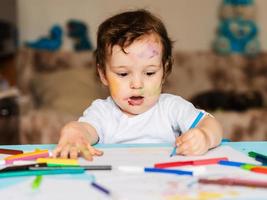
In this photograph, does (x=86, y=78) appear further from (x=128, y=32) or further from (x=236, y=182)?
(x=236, y=182)

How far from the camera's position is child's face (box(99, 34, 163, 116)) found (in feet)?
3.22

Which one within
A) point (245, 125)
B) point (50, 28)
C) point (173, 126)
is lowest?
point (245, 125)

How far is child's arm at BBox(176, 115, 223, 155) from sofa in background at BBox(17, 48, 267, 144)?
191 centimetres

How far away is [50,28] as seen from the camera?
3.49 meters

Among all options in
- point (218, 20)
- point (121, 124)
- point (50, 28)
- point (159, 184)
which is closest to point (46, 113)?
Result: point (50, 28)

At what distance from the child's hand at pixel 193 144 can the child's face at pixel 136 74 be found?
0.18m

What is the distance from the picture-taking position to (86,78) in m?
3.19

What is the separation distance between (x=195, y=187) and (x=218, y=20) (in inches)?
119

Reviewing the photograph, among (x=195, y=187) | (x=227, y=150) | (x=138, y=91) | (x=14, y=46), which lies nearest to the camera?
(x=195, y=187)

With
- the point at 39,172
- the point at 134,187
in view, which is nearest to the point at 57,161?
the point at 39,172

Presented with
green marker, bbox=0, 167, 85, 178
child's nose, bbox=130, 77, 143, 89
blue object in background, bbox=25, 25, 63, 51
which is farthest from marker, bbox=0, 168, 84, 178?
blue object in background, bbox=25, 25, 63, 51

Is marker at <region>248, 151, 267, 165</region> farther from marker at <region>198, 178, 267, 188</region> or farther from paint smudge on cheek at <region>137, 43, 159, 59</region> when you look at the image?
paint smudge on cheek at <region>137, 43, 159, 59</region>

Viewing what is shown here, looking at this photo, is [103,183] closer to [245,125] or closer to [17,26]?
[245,125]

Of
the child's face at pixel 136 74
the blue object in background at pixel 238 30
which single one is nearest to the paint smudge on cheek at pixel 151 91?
the child's face at pixel 136 74
